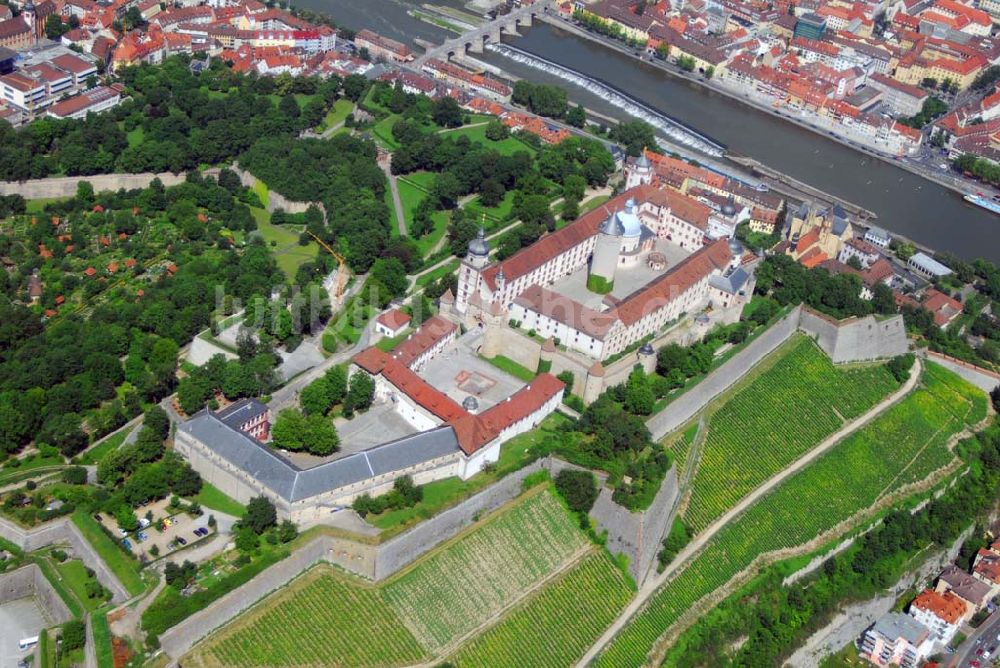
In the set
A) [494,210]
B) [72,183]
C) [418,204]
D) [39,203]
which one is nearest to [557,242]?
[494,210]

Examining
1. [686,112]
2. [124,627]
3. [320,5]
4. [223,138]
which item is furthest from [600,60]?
[124,627]

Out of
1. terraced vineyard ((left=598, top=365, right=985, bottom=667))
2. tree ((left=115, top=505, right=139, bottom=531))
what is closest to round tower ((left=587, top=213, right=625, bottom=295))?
terraced vineyard ((left=598, top=365, right=985, bottom=667))

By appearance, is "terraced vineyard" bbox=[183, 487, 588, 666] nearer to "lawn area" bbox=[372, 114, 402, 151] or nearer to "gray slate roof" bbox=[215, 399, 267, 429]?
"gray slate roof" bbox=[215, 399, 267, 429]

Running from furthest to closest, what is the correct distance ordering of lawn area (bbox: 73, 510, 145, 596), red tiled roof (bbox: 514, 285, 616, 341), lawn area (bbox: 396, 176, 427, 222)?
1. lawn area (bbox: 396, 176, 427, 222)
2. red tiled roof (bbox: 514, 285, 616, 341)
3. lawn area (bbox: 73, 510, 145, 596)

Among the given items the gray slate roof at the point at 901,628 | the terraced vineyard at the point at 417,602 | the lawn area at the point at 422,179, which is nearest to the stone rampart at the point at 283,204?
the lawn area at the point at 422,179

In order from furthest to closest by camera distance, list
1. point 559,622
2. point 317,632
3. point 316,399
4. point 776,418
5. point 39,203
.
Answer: point 39,203, point 776,418, point 316,399, point 559,622, point 317,632

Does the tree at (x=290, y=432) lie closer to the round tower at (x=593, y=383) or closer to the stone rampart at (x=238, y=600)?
the stone rampart at (x=238, y=600)

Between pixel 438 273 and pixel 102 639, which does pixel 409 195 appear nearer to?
pixel 438 273
